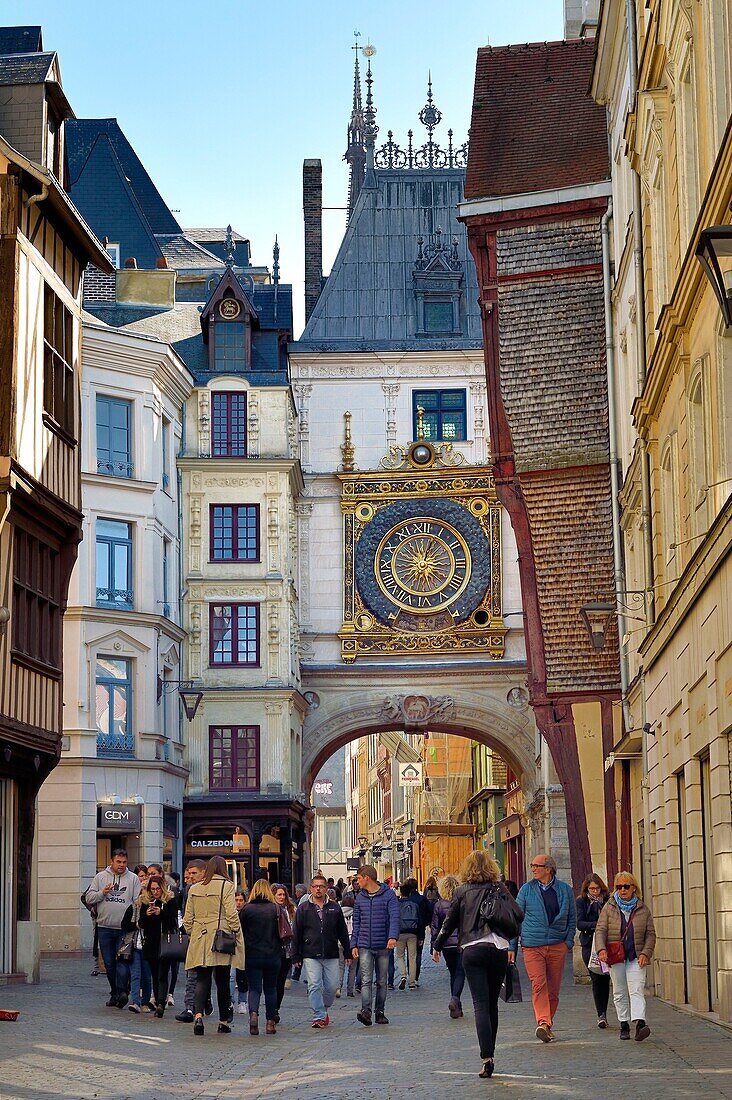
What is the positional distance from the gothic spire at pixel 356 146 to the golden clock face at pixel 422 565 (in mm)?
13080

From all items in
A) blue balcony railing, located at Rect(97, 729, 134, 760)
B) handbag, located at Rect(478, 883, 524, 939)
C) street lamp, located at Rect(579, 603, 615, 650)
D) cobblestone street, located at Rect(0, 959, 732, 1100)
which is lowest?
cobblestone street, located at Rect(0, 959, 732, 1100)

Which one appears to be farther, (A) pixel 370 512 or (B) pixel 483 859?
(A) pixel 370 512

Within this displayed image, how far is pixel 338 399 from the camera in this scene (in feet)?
152

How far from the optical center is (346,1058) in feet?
45.4

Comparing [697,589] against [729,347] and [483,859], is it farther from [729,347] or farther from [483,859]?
[483,859]

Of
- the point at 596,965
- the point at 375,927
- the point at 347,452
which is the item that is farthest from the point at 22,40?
the point at 347,452

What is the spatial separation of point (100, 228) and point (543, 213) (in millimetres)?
24512

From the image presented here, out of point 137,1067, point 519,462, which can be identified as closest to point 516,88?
point 519,462

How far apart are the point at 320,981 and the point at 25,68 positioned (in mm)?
13528

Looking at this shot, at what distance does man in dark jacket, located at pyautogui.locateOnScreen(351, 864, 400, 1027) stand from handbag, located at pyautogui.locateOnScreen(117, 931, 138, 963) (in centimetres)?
246

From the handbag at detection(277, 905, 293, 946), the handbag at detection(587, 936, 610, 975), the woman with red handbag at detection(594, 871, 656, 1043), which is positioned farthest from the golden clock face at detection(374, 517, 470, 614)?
the woman with red handbag at detection(594, 871, 656, 1043)

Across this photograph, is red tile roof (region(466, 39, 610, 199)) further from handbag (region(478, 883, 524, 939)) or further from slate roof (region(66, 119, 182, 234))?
slate roof (region(66, 119, 182, 234))

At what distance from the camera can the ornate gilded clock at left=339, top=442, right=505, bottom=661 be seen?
→ 4500 cm

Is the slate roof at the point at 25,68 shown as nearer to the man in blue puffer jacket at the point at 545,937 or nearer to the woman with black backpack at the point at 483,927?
the man in blue puffer jacket at the point at 545,937
